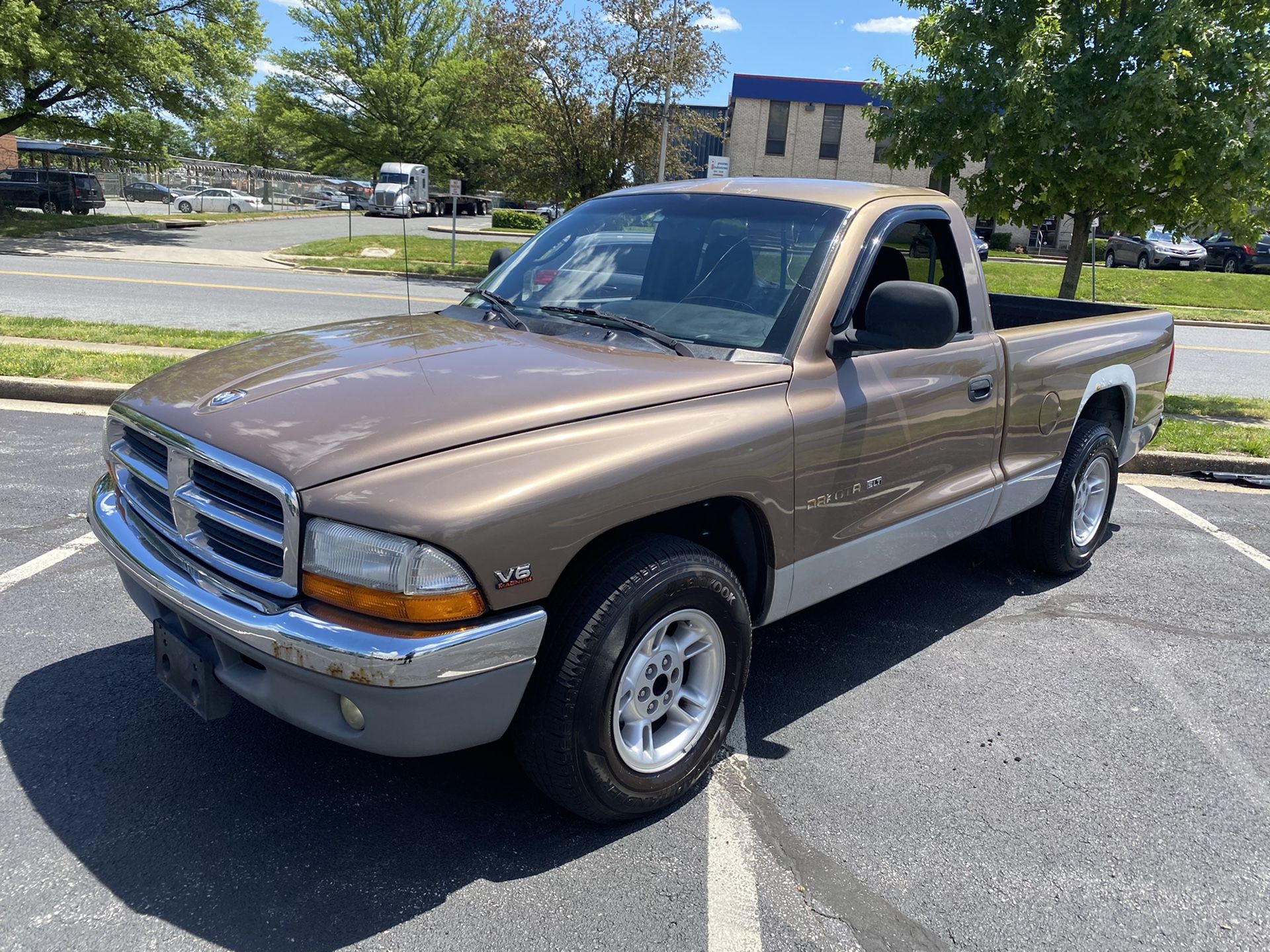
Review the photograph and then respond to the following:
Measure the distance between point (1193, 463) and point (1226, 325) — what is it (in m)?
16.0

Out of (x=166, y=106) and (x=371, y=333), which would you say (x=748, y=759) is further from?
(x=166, y=106)

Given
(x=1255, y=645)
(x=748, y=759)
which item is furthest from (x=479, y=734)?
(x=1255, y=645)

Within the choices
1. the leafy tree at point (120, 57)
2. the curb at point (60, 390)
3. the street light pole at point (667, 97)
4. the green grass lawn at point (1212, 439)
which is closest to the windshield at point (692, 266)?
the curb at point (60, 390)

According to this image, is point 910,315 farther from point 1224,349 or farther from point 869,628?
point 1224,349

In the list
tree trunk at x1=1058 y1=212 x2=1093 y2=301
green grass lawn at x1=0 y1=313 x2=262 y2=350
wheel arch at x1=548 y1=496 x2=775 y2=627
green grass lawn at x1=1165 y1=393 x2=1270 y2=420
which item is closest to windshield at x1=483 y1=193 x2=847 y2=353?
wheel arch at x1=548 y1=496 x2=775 y2=627

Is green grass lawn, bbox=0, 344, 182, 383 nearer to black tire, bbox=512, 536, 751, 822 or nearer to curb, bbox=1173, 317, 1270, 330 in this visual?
black tire, bbox=512, 536, 751, 822

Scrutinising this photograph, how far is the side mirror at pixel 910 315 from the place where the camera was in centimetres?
308

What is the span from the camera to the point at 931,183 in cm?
1110

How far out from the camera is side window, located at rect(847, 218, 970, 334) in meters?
3.91

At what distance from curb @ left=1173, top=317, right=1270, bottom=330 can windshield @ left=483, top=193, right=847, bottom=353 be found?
20.1m

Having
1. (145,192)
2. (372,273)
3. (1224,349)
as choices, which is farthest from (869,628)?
(145,192)

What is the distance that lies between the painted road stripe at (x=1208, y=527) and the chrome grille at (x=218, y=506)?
5443mm

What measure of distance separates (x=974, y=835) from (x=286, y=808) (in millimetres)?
2095

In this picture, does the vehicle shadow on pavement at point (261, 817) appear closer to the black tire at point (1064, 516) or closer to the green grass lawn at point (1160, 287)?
the black tire at point (1064, 516)
